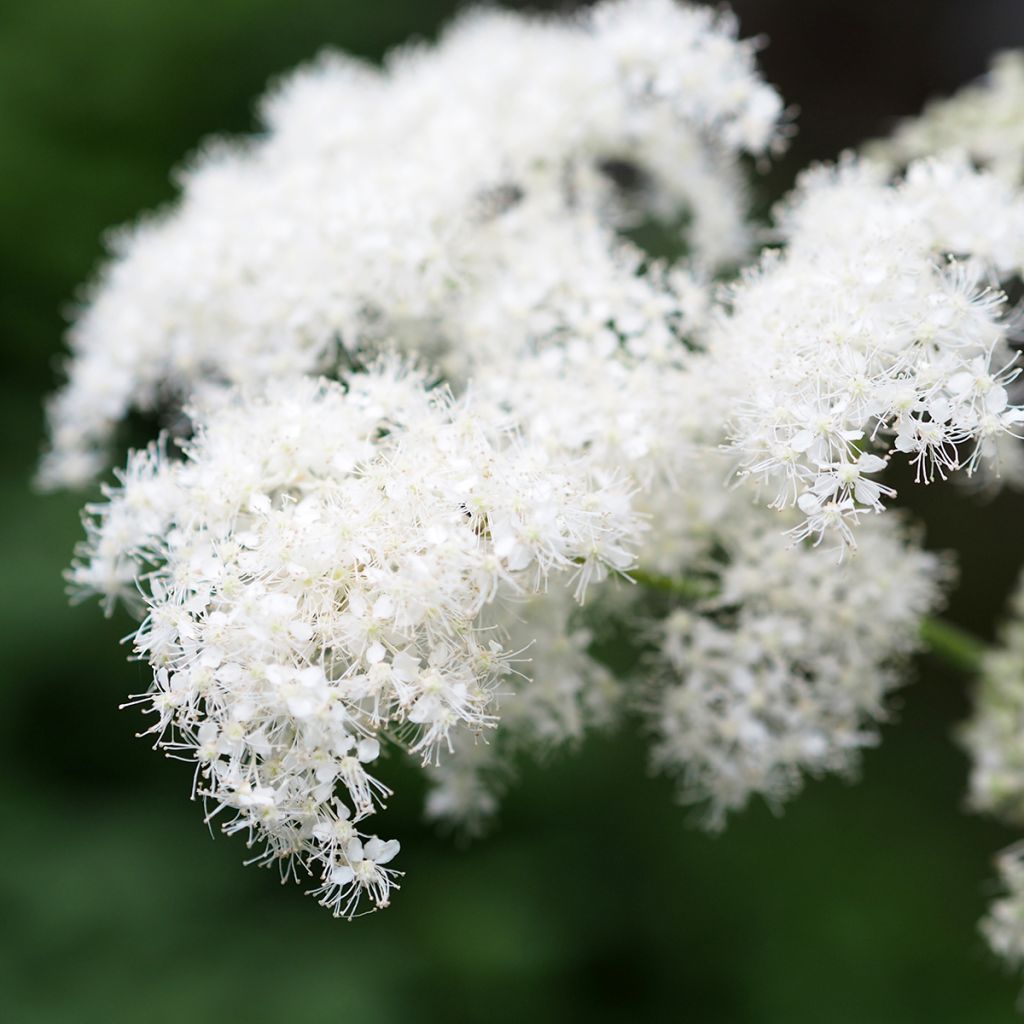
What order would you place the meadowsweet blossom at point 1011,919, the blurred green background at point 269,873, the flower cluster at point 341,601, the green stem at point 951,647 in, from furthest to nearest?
1. the blurred green background at point 269,873
2. the green stem at point 951,647
3. the meadowsweet blossom at point 1011,919
4. the flower cluster at point 341,601

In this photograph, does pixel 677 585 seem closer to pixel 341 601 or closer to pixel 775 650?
pixel 775 650

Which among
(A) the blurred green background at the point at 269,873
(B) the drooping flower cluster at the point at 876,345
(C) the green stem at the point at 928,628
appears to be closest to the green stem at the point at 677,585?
(C) the green stem at the point at 928,628

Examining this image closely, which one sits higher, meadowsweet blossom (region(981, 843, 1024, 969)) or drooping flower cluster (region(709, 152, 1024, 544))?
drooping flower cluster (region(709, 152, 1024, 544))

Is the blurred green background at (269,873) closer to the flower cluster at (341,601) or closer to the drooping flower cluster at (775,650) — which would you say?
the drooping flower cluster at (775,650)

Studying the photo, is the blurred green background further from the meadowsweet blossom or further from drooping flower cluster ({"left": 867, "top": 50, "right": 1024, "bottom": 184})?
the meadowsweet blossom

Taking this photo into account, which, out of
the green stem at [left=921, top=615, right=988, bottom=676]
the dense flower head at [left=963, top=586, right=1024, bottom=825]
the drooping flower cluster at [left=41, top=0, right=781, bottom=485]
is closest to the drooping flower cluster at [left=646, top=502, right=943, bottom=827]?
the green stem at [left=921, top=615, right=988, bottom=676]

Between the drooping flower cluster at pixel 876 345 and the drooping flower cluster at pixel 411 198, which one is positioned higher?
the drooping flower cluster at pixel 411 198

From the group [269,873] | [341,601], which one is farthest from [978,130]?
[269,873]
